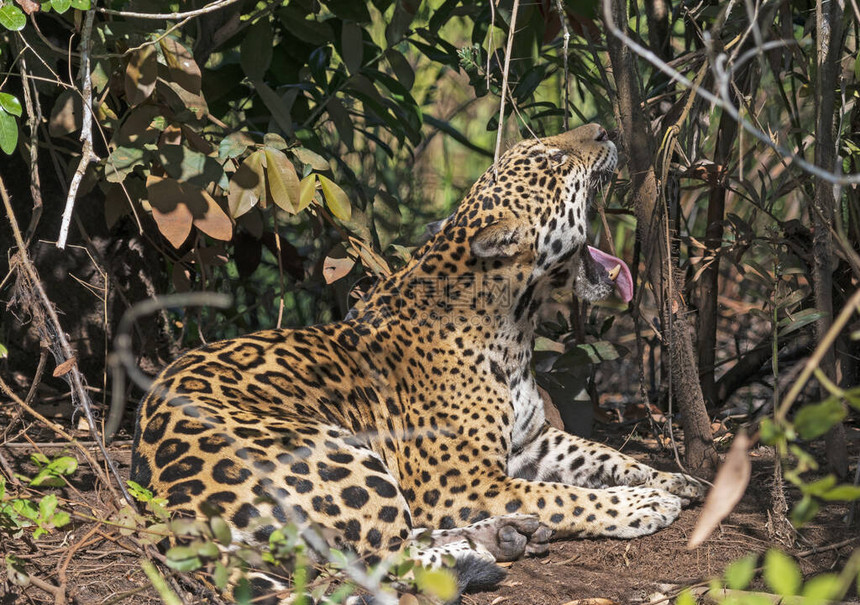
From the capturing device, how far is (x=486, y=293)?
4.57m

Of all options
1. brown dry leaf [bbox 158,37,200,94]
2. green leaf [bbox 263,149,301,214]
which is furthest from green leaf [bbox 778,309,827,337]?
brown dry leaf [bbox 158,37,200,94]

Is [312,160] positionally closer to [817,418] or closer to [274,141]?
[274,141]

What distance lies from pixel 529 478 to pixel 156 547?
2326mm

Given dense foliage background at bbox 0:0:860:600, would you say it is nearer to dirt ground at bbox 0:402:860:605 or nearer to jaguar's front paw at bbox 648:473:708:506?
jaguar's front paw at bbox 648:473:708:506

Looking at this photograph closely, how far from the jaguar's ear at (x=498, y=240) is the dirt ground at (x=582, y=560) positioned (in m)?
1.34

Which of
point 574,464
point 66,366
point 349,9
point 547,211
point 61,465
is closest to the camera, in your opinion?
point 61,465

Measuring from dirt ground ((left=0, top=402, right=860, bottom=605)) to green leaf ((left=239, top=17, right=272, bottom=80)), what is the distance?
7.51 ft

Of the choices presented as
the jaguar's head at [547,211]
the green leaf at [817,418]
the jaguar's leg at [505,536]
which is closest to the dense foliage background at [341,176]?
the jaguar's head at [547,211]

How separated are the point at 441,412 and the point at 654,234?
1.25 meters

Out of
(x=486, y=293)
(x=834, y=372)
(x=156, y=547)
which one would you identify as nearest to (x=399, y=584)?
(x=156, y=547)

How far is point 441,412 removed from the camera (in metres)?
4.43

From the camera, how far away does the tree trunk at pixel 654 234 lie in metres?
4.04

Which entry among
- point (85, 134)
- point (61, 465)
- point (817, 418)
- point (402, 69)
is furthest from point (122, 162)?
point (817, 418)

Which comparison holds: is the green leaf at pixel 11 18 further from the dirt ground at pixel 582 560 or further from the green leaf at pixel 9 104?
the dirt ground at pixel 582 560
